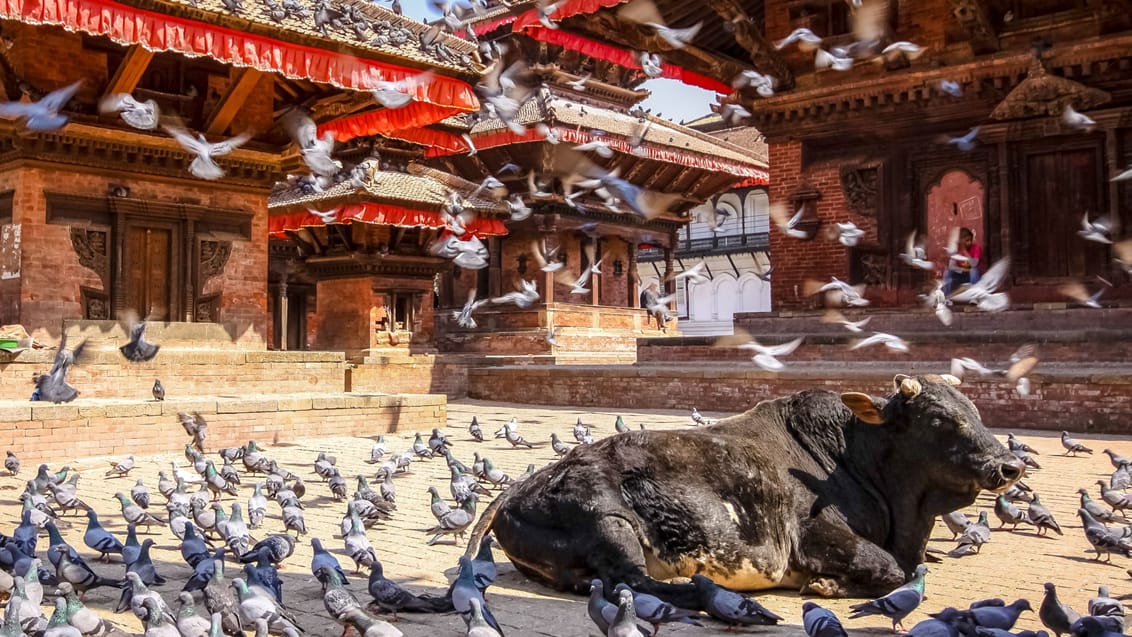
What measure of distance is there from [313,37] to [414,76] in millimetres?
1819

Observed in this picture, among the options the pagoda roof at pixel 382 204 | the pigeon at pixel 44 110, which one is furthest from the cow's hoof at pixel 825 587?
the pagoda roof at pixel 382 204

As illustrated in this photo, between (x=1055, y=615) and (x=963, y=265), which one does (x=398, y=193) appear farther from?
(x=1055, y=615)

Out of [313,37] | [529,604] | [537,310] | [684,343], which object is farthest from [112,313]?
[537,310]

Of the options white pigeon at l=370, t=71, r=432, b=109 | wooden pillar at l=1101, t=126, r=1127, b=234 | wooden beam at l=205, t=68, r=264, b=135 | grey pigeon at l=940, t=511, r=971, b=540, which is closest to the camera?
grey pigeon at l=940, t=511, r=971, b=540

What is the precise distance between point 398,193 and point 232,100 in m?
8.69

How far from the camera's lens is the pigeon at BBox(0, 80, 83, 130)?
436 inches

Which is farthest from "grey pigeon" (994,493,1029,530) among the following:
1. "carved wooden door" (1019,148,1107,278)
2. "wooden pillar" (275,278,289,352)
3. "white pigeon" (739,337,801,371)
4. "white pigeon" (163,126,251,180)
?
"wooden pillar" (275,278,289,352)

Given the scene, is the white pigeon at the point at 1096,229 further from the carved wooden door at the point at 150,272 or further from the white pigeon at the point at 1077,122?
the carved wooden door at the point at 150,272

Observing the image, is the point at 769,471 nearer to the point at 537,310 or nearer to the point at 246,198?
the point at 246,198

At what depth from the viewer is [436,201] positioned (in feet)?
84.9

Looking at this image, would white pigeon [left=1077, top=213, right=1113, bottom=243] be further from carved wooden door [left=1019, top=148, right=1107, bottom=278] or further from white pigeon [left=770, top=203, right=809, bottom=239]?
white pigeon [left=770, top=203, right=809, bottom=239]

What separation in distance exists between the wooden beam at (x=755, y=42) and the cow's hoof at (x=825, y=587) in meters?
16.7

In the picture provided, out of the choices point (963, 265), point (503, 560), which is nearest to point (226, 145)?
point (503, 560)

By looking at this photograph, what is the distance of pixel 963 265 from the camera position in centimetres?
1884
